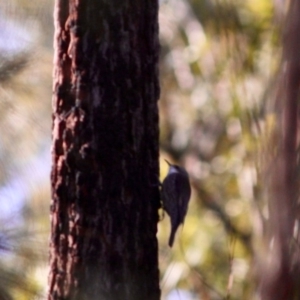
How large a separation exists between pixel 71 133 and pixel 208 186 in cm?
449

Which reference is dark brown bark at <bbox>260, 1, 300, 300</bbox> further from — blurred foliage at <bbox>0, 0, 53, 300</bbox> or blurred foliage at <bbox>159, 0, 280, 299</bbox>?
blurred foliage at <bbox>159, 0, 280, 299</bbox>

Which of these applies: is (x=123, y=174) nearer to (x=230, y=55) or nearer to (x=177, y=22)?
(x=230, y=55)

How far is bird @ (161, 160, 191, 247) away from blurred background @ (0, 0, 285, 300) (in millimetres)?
136

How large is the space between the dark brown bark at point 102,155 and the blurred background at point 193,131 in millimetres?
228

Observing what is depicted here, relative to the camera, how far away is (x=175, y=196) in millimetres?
2648

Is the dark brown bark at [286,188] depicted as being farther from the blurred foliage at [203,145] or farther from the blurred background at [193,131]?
the blurred foliage at [203,145]

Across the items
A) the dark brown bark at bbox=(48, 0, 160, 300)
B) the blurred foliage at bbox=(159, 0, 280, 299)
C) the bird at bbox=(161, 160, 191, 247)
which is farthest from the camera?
the blurred foliage at bbox=(159, 0, 280, 299)

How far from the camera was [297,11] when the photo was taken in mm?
660

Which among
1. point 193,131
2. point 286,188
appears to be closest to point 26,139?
point 286,188

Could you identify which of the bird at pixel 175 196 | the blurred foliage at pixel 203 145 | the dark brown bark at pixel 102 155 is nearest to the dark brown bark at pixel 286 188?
the dark brown bark at pixel 102 155

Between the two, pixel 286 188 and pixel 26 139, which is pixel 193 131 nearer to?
pixel 26 139

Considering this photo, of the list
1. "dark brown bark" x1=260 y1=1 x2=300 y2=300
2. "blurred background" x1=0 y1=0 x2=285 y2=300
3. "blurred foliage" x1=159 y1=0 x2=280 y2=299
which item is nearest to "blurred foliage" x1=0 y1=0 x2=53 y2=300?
"blurred background" x1=0 y1=0 x2=285 y2=300

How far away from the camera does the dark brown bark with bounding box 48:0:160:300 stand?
1.93m

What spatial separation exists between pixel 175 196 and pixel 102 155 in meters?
0.75
